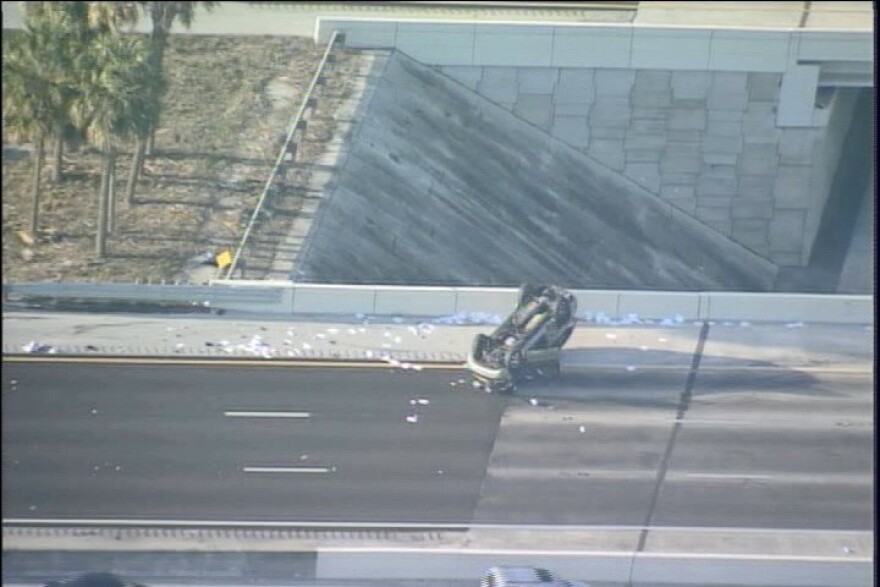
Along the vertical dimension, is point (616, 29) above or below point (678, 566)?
above

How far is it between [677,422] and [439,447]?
3594 mm

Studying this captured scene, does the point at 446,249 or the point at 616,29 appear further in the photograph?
the point at 616,29

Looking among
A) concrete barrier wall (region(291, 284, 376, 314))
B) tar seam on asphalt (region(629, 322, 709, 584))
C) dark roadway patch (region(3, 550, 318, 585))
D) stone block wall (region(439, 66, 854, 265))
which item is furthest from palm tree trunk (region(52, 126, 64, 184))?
dark roadway patch (region(3, 550, 318, 585))

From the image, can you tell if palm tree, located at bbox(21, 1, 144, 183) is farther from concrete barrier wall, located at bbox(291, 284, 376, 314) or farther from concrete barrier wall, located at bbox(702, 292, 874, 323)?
concrete barrier wall, located at bbox(702, 292, 874, 323)

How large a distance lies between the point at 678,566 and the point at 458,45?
18642 millimetres

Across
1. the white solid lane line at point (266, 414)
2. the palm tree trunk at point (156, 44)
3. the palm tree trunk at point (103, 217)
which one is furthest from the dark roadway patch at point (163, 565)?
the palm tree trunk at point (156, 44)

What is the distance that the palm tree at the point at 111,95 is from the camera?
941 inches

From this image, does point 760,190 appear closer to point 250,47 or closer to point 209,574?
point 250,47

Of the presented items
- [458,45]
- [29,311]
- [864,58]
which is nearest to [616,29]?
[458,45]

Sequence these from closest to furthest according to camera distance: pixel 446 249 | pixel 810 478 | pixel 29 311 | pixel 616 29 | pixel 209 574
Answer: pixel 209 574, pixel 810 478, pixel 29 311, pixel 446 249, pixel 616 29

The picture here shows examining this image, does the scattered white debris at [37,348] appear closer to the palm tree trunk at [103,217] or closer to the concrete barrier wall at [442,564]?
the palm tree trunk at [103,217]

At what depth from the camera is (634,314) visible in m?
23.4

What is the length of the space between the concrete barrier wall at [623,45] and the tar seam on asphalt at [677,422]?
8.60 meters

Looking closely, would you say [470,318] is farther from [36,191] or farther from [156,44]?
[156,44]
